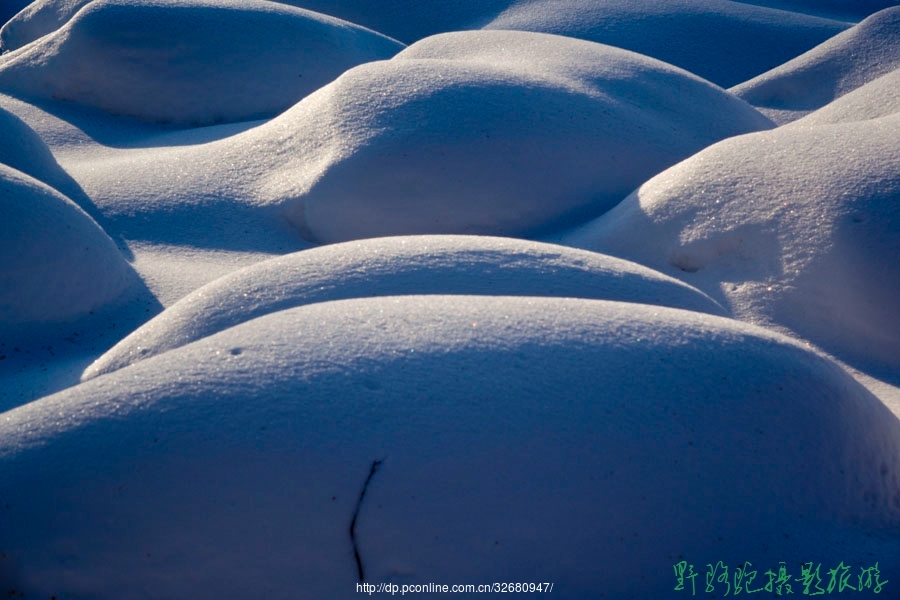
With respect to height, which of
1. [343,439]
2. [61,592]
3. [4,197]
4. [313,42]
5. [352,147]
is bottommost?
[61,592]

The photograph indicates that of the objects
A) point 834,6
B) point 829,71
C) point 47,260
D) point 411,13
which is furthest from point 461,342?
point 834,6

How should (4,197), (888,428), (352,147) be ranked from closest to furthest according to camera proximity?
(888,428), (4,197), (352,147)

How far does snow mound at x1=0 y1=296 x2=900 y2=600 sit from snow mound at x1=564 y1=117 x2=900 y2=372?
474mm

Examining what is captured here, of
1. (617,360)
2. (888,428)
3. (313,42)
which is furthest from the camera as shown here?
(313,42)

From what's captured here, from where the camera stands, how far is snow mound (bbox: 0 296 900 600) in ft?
2.85

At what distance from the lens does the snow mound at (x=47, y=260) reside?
1463 mm

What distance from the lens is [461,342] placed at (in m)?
0.98

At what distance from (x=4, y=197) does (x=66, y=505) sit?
0.82 metres

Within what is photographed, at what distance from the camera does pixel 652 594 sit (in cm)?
89

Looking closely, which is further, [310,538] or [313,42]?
[313,42]

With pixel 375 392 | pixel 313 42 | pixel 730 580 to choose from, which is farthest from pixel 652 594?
pixel 313 42

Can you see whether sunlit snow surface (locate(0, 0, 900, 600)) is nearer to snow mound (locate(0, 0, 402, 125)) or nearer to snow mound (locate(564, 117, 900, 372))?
snow mound (locate(564, 117, 900, 372))

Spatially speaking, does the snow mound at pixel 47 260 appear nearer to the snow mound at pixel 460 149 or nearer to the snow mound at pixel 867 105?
the snow mound at pixel 460 149

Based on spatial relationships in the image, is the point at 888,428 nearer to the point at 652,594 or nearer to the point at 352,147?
the point at 652,594
